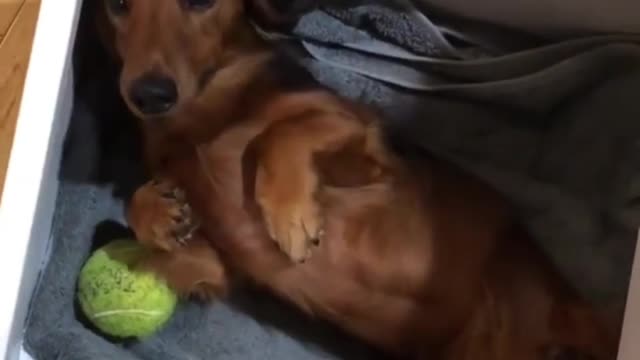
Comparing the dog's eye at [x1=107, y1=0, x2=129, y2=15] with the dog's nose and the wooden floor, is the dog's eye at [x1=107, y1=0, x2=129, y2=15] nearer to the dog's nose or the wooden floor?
the dog's nose

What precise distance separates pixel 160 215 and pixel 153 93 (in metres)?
0.15

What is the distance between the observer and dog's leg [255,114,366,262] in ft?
4.97

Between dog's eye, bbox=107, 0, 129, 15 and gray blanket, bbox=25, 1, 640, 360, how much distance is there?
0.45ft

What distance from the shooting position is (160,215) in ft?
5.31

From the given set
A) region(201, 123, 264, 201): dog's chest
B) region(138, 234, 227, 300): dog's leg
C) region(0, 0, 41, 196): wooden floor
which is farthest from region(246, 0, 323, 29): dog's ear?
region(0, 0, 41, 196): wooden floor

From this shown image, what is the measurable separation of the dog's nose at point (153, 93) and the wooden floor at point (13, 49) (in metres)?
0.63

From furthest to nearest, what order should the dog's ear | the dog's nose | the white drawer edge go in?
the dog's ear, the dog's nose, the white drawer edge

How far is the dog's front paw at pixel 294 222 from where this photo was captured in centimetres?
151

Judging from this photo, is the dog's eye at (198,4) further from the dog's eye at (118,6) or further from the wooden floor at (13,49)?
the wooden floor at (13,49)

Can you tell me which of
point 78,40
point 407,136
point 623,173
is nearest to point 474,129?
point 407,136

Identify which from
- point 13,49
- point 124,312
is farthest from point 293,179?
point 13,49

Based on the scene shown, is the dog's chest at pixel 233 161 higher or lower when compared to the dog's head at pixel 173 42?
lower

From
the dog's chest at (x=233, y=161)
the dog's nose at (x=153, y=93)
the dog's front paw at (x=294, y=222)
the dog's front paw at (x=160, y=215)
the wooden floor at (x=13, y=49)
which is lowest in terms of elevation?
the wooden floor at (x=13, y=49)

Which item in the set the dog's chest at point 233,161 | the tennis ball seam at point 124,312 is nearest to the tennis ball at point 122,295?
the tennis ball seam at point 124,312
